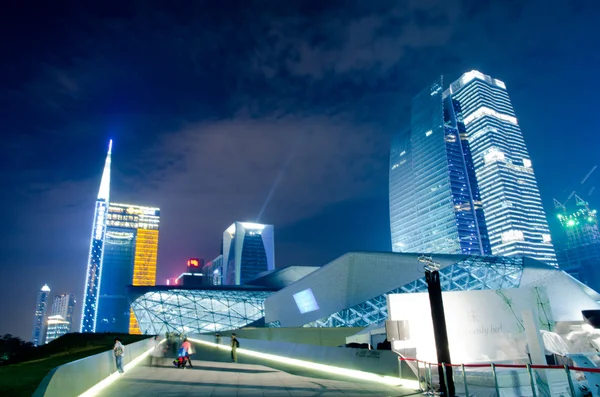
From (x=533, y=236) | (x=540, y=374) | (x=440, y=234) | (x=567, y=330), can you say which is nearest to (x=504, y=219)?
(x=533, y=236)

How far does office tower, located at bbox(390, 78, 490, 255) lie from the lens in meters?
161

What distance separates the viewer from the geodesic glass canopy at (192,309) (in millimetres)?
79875

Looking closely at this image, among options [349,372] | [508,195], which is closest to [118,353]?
[349,372]

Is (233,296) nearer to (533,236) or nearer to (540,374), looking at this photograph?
(540,374)

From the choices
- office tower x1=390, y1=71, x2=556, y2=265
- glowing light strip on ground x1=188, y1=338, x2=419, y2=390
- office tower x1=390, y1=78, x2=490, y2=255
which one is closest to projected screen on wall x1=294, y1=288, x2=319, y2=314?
glowing light strip on ground x1=188, y1=338, x2=419, y2=390

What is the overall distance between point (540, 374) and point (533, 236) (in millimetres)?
192771

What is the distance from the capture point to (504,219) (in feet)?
583

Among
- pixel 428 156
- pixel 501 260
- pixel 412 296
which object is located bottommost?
pixel 412 296

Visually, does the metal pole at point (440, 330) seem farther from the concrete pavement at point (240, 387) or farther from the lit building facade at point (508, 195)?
the lit building facade at point (508, 195)

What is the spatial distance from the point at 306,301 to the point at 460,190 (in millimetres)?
127393

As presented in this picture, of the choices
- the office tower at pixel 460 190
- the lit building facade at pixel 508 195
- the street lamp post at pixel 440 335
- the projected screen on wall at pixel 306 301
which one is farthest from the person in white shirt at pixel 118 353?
the lit building facade at pixel 508 195

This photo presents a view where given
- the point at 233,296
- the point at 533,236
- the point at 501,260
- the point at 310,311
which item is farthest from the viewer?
the point at 533,236

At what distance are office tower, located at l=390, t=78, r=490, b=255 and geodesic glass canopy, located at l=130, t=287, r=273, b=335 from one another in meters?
101

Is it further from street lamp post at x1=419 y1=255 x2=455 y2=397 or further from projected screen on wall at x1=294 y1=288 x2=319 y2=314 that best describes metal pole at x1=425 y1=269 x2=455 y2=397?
projected screen on wall at x1=294 y1=288 x2=319 y2=314
